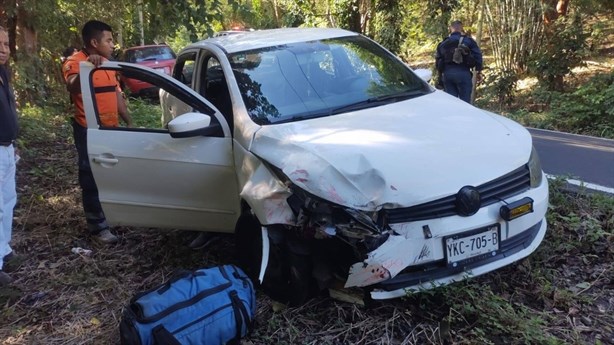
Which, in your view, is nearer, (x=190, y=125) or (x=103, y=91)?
(x=190, y=125)

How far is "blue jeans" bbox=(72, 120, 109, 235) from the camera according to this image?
4.53m

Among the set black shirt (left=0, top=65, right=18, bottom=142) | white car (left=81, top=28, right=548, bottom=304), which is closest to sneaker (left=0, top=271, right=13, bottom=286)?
white car (left=81, top=28, right=548, bottom=304)

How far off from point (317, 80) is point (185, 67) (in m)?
1.85

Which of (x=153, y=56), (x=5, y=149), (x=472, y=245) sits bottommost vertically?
(x=472, y=245)

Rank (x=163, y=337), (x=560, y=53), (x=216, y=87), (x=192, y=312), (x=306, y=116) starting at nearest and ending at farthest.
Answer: (x=163, y=337) < (x=192, y=312) < (x=306, y=116) < (x=216, y=87) < (x=560, y=53)

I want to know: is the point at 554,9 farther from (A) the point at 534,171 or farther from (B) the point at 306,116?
(B) the point at 306,116

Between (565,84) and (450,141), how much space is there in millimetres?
10221

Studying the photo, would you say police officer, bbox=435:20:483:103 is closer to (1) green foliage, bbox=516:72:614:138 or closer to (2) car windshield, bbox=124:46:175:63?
(1) green foliage, bbox=516:72:614:138

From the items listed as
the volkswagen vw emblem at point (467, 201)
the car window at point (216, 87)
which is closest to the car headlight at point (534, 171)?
the volkswagen vw emblem at point (467, 201)

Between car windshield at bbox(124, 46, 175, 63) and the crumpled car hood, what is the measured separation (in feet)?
46.2

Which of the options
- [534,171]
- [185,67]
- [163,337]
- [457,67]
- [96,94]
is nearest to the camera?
[163,337]

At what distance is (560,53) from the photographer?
11586mm

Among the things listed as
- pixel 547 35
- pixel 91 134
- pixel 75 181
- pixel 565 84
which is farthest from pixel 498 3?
pixel 91 134

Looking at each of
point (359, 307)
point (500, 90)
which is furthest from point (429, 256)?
point (500, 90)
